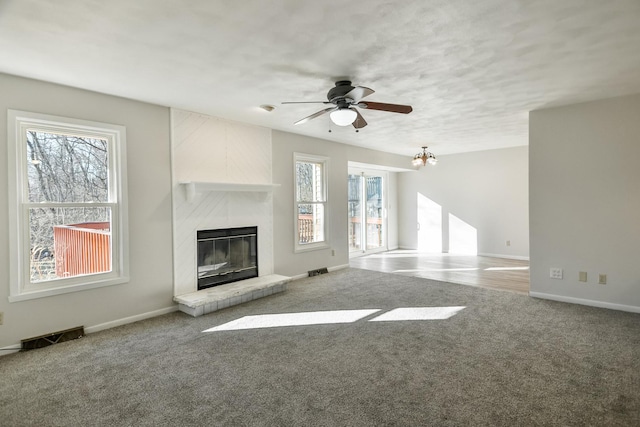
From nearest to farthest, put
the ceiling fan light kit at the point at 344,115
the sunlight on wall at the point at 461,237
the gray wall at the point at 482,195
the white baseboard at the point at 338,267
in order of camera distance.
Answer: the ceiling fan light kit at the point at 344,115 → the white baseboard at the point at 338,267 → the gray wall at the point at 482,195 → the sunlight on wall at the point at 461,237

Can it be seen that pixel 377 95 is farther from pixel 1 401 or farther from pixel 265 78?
pixel 1 401

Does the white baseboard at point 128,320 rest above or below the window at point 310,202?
below

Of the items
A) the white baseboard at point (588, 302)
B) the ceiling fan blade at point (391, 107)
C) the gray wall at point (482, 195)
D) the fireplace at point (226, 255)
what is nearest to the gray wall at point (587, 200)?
the white baseboard at point (588, 302)

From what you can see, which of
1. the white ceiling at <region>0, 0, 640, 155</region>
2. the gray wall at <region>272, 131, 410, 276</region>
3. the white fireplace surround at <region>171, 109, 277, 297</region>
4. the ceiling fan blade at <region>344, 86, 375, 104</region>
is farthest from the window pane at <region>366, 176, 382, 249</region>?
the ceiling fan blade at <region>344, 86, 375, 104</region>

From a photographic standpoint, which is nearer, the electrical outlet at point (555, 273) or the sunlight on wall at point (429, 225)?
the electrical outlet at point (555, 273)

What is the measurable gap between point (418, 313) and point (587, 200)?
2505mm

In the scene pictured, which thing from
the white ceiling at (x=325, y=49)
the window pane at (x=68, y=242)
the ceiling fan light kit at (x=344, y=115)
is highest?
the white ceiling at (x=325, y=49)

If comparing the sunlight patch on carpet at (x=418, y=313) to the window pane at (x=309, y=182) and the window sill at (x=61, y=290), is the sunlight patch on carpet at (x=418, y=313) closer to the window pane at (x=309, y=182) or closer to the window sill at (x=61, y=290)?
the window pane at (x=309, y=182)

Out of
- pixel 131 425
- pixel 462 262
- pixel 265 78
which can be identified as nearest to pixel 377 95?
pixel 265 78

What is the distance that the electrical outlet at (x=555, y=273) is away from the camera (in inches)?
171

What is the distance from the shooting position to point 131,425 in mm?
2004

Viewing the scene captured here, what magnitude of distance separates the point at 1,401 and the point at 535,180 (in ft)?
18.7

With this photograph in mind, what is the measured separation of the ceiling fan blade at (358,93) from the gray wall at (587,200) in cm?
281

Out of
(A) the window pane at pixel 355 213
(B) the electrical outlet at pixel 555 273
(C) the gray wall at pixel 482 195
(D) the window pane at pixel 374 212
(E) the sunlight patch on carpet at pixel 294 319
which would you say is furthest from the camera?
(D) the window pane at pixel 374 212
